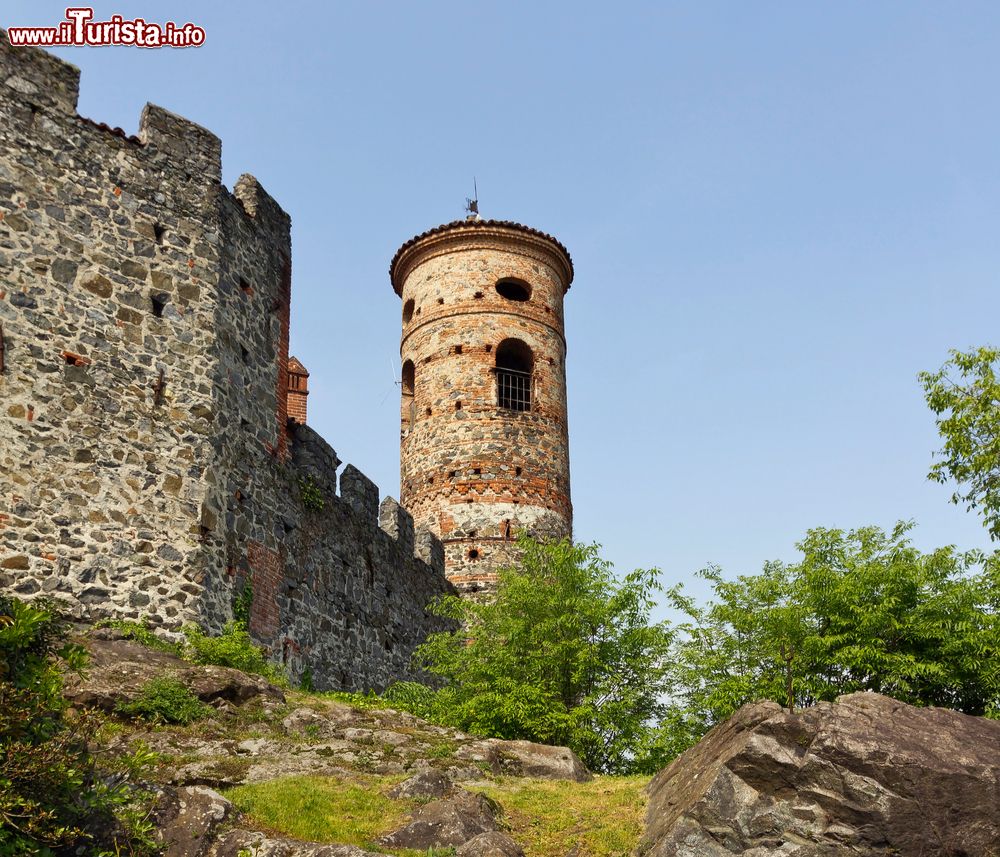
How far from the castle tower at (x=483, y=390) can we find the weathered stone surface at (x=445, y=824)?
1498 cm

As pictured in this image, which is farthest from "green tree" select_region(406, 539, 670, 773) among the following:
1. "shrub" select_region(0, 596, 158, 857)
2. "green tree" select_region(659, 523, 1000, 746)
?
"shrub" select_region(0, 596, 158, 857)

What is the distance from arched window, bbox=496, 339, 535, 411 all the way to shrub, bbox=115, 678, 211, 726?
15.5 meters

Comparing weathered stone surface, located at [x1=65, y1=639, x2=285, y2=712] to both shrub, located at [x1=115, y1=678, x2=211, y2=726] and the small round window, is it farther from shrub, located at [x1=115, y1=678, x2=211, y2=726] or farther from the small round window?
the small round window

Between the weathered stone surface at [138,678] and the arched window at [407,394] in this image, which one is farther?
the arched window at [407,394]

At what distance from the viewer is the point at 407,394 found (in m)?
29.1

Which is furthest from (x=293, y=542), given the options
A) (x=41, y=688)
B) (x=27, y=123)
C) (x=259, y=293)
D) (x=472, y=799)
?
(x=41, y=688)

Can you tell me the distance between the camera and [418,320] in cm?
2858

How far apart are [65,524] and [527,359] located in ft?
51.9

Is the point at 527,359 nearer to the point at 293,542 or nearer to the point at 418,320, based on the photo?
the point at 418,320

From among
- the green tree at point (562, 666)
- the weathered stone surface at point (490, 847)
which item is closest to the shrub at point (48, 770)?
the weathered stone surface at point (490, 847)

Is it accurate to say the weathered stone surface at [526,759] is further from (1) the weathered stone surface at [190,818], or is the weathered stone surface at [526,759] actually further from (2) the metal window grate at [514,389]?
(2) the metal window grate at [514,389]

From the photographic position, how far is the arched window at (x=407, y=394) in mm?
28812

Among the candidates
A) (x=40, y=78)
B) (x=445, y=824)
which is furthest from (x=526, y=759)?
(x=40, y=78)

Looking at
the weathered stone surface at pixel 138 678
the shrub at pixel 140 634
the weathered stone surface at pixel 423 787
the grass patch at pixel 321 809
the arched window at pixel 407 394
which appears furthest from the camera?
the arched window at pixel 407 394
